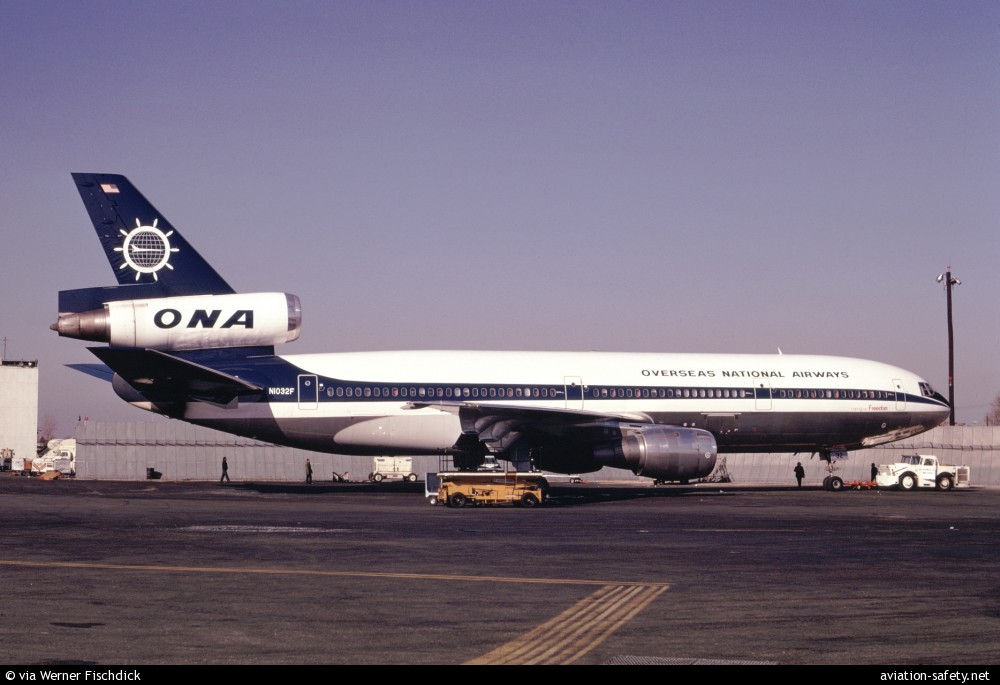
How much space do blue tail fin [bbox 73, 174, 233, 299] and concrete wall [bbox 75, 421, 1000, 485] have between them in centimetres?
3363

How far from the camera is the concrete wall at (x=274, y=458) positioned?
218 ft

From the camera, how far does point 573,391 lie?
139 ft

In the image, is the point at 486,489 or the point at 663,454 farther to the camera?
the point at 663,454

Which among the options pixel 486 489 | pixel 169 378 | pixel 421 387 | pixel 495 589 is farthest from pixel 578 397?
pixel 495 589

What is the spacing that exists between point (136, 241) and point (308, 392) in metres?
8.51

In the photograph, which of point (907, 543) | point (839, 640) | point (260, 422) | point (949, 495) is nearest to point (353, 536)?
point (907, 543)

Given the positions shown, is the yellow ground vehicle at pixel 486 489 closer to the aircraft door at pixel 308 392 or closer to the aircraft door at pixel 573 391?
the aircraft door at pixel 573 391

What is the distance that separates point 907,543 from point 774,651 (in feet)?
42.6

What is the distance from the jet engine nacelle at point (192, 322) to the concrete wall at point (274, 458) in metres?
32.0

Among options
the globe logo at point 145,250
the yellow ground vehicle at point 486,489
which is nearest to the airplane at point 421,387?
the globe logo at point 145,250

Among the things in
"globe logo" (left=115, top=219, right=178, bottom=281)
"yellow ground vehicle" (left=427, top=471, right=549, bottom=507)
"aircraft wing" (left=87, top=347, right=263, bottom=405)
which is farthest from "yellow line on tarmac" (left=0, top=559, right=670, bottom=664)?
"globe logo" (left=115, top=219, right=178, bottom=281)

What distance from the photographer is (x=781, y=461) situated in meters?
66.2

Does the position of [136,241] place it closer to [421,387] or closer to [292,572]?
[421,387]

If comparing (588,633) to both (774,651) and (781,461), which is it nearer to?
(774,651)
